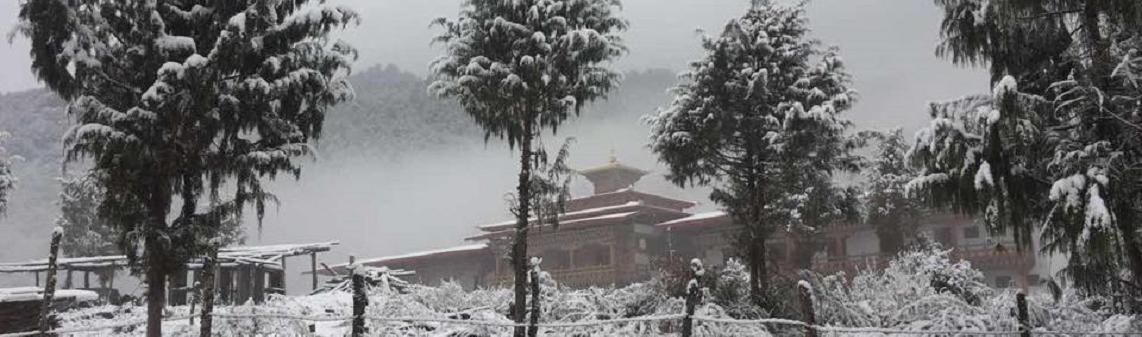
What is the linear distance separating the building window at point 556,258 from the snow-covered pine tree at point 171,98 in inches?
927

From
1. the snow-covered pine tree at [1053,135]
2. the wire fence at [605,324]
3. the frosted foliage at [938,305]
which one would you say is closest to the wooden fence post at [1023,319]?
the wire fence at [605,324]

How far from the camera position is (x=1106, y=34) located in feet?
31.4

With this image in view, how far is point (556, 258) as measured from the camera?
3638 centimetres

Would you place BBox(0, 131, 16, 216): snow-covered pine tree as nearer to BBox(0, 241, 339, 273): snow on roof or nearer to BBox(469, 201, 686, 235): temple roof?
BBox(0, 241, 339, 273): snow on roof

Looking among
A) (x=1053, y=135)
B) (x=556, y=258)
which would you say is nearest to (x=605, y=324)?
(x=1053, y=135)

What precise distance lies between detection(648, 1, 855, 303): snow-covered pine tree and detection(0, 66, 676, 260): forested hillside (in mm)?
57506

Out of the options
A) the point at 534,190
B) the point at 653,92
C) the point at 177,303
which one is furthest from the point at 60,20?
the point at 653,92

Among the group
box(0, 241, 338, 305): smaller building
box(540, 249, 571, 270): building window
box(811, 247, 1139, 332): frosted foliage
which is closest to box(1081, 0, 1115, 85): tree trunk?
box(811, 247, 1139, 332): frosted foliage

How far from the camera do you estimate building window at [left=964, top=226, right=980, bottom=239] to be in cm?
2876

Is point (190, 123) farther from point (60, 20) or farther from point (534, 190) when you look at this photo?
Result: point (534, 190)

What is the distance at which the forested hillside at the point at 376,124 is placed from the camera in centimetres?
7894

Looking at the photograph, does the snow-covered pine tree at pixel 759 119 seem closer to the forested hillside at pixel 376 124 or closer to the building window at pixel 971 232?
the building window at pixel 971 232

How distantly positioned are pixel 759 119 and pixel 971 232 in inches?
600

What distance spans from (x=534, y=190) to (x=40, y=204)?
78299 millimetres
